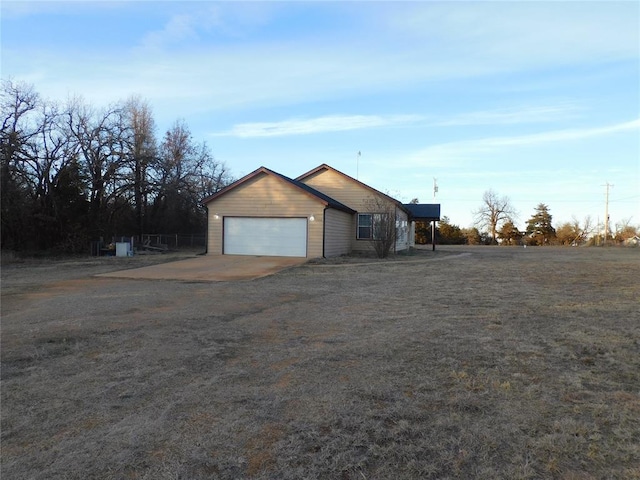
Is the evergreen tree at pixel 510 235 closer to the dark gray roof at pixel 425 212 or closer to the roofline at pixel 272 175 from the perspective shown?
the dark gray roof at pixel 425 212

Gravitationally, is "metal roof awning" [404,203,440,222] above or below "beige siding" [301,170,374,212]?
below

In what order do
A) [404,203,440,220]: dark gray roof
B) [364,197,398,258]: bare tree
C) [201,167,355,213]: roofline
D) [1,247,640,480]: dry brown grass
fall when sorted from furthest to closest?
[404,203,440,220]: dark gray roof < [364,197,398,258]: bare tree < [201,167,355,213]: roofline < [1,247,640,480]: dry brown grass

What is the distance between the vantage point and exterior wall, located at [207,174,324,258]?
2186 centimetres

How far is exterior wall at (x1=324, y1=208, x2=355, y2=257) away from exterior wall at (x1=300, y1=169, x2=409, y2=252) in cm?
65

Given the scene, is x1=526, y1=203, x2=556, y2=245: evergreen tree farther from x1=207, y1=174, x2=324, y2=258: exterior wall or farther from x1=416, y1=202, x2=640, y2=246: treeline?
x1=207, y1=174, x2=324, y2=258: exterior wall

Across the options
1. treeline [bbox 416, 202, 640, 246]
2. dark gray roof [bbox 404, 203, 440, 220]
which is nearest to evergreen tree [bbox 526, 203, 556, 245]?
treeline [bbox 416, 202, 640, 246]

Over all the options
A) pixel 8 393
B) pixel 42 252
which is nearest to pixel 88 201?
pixel 42 252

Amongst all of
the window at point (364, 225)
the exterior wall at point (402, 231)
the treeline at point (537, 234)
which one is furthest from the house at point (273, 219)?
the treeline at point (537, 234)

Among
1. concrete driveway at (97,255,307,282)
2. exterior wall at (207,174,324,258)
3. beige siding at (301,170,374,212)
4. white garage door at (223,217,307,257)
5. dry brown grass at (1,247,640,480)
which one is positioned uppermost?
beige siding at (301,170,374,212)

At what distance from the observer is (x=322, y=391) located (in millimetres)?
4371

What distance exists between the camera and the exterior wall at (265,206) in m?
21.9

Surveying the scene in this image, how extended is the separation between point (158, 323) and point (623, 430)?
21.0 ft

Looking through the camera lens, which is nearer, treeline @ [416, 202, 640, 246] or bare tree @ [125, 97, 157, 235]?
bare tree @ [125, 97, 157, 235]

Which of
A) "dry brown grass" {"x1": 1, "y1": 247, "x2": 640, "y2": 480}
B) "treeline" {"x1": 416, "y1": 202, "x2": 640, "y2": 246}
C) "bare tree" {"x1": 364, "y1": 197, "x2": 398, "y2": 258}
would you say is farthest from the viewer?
"treeline" {"x1": 416, "y1": 202, "x2": 640, "y2": 246}
